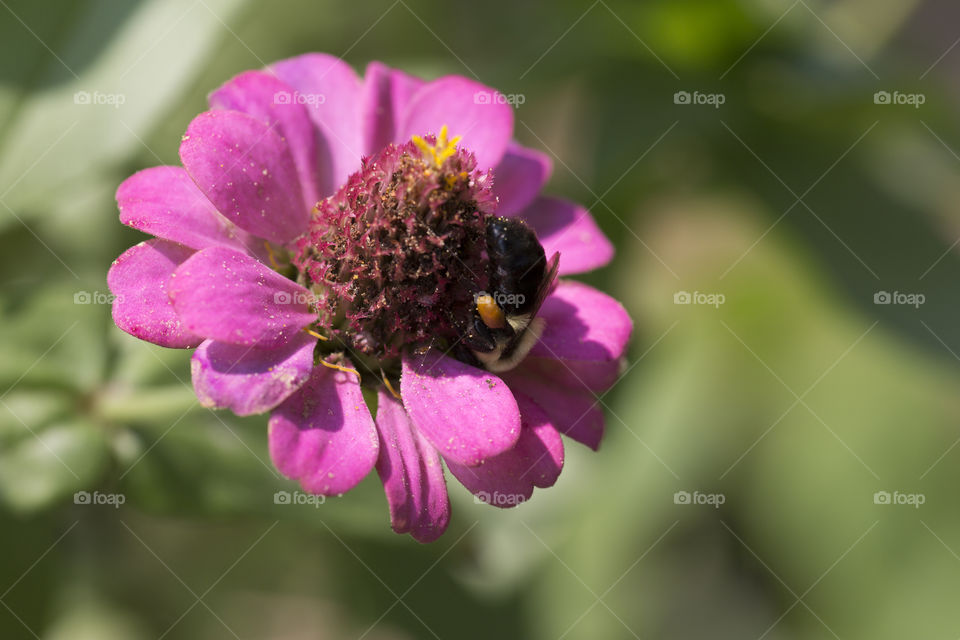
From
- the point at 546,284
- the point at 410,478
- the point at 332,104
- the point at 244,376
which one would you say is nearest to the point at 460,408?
the point at 410,478

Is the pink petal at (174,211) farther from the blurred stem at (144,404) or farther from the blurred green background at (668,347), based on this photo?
the blurred green background at (668,347)

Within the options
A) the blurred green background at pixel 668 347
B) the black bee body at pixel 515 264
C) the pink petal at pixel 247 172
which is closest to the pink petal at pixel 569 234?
the black bee body at pixel 515 264

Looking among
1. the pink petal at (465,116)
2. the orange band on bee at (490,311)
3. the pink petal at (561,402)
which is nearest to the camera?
the orange band on bee at (490,311)

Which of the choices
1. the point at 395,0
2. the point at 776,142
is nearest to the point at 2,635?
the point at 395,0

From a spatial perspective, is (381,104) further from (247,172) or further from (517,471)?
(517,471)

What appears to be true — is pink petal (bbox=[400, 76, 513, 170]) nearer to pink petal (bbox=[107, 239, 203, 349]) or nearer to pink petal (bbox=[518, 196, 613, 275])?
pink petal (bbox=[518, 196, 613, 275])

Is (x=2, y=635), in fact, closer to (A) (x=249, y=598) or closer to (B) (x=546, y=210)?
(A) (x=249, y=598)
